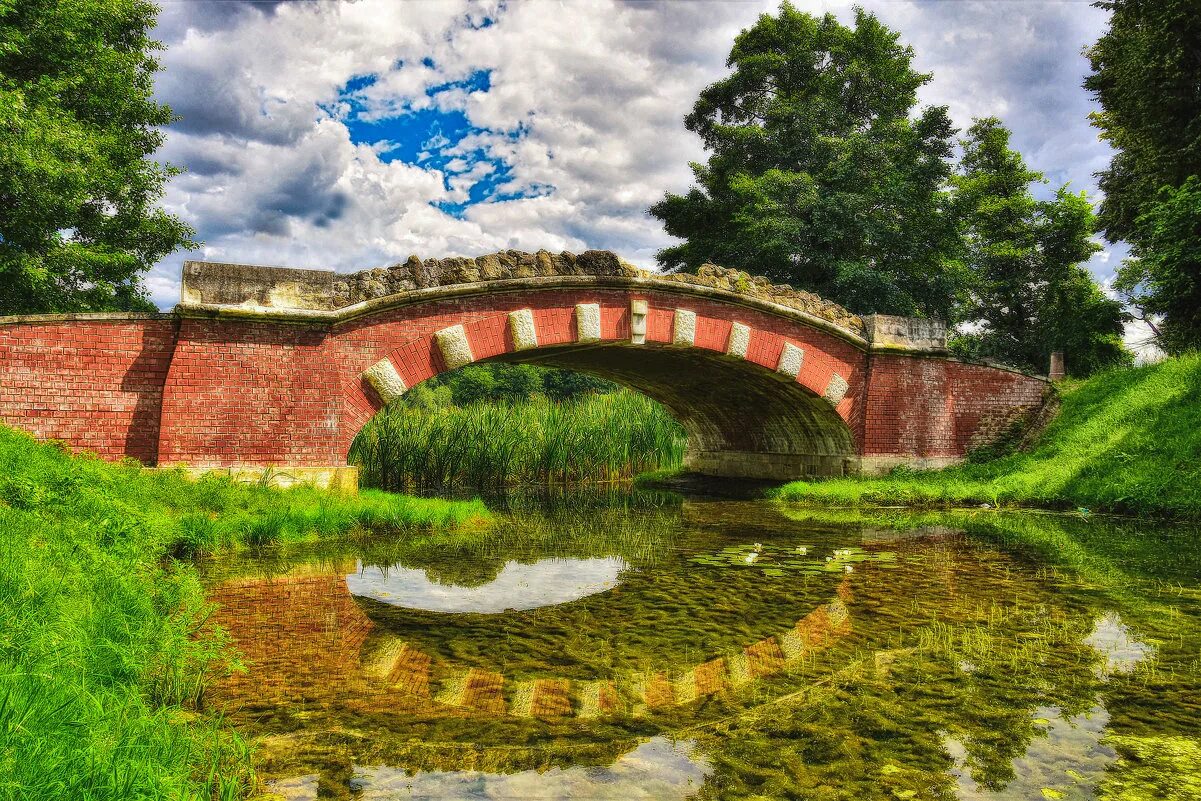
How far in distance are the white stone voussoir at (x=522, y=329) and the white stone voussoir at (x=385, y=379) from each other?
5.10ft

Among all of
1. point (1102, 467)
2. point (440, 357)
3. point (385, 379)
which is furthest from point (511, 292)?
point (1102, 467)

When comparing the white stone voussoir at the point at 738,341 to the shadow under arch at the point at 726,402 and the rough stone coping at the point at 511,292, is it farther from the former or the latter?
the rough stone coping at the point at 511,292

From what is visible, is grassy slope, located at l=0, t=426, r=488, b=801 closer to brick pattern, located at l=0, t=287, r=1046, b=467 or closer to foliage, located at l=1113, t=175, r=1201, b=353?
brick pattern, located at l=0, t=287, r=1046, b=467

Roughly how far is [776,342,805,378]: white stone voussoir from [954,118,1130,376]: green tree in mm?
11919

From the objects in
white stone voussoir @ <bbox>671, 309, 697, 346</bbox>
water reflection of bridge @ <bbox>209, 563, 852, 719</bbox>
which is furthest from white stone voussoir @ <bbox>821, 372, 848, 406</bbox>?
water reflection of bridge @ <bbox>209, 563, 852, 719</bbox>

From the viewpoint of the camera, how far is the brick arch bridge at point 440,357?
25.8ft

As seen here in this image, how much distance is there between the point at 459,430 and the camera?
12.6 meters

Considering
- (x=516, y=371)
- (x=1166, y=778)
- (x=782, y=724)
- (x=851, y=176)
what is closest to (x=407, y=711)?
(x=782, y=724)

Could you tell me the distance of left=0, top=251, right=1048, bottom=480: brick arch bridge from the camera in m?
7.86

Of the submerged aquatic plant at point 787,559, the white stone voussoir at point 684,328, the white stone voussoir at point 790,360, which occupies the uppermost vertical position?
the white stone voussoir at point 684,328

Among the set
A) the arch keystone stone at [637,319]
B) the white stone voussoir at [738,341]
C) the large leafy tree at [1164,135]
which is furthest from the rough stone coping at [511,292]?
the large leafy tree at [1164,135]

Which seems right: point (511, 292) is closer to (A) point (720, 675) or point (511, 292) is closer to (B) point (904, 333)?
(B) point (904, 333)

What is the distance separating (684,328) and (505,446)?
403 cm

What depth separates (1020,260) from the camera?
22438 millimetres
